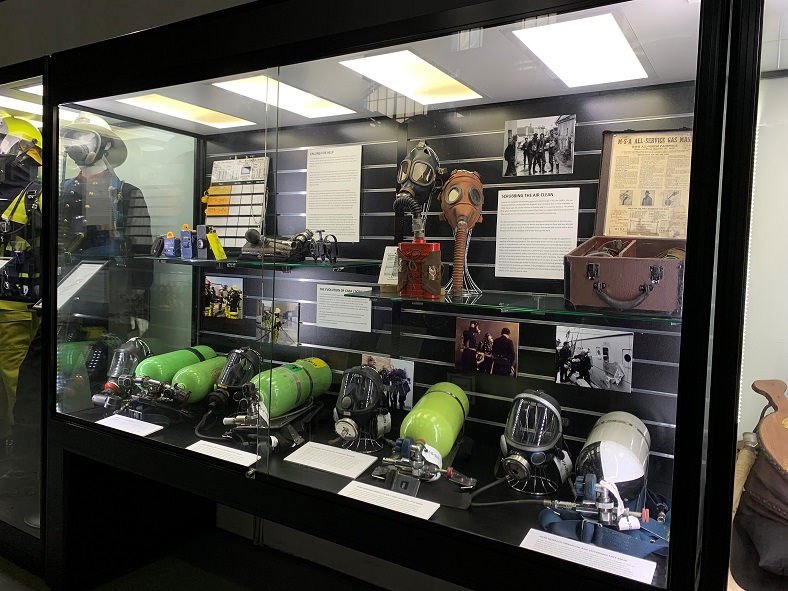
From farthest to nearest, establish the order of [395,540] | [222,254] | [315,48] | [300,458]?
[222,254]
[300,458]
[315,48]
[395,540]

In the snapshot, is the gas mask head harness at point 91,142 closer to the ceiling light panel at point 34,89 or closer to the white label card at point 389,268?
the ceiling light panel at point 34,89

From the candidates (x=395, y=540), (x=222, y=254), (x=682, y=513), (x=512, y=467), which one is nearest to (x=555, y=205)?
(x=512, y=467)

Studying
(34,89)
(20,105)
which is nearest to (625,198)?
(34,89)

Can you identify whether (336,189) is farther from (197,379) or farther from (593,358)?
(593,358)

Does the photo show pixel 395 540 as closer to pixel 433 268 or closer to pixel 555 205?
pixel 433 268

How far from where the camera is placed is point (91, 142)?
246 centimetres

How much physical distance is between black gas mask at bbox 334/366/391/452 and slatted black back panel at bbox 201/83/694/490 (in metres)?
0.09

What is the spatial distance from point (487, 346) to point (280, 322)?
2.20 feet

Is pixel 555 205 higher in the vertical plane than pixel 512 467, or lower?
higher

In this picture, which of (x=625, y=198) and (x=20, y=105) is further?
(x=20, y=105)

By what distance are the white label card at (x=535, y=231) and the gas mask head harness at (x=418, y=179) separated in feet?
0.72

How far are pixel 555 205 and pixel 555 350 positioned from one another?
426 mm

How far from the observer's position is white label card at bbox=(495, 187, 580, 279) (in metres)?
1.72

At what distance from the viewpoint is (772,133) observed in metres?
1.19
